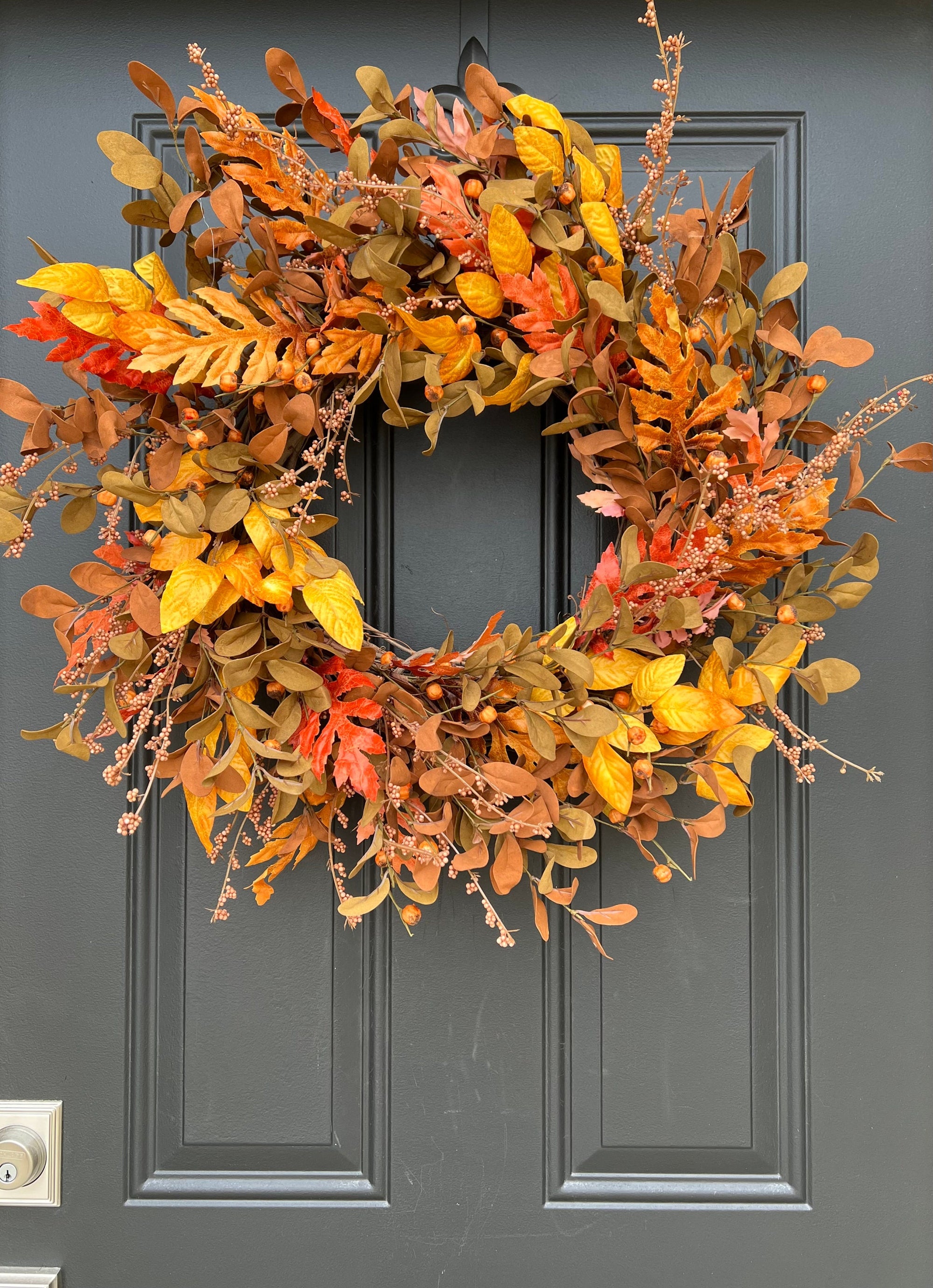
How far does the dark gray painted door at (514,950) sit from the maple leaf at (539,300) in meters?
0.17

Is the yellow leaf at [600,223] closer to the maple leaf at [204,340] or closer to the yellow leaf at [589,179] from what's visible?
the yellow leaf at [589,179]

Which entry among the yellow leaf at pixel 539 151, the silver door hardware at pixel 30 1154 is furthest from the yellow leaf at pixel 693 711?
the silver door hardware at pixel 30 1154

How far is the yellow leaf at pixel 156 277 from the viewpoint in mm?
687

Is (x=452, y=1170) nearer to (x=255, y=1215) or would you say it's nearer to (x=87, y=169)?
(x=255, y=1215)

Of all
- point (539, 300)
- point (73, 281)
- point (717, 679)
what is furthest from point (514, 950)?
point (73, 281)

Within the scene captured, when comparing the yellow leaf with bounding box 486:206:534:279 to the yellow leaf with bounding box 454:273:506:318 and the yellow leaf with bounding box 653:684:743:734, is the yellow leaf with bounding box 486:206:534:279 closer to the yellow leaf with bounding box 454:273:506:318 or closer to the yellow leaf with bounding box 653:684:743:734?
the yellow leaf with bounding box 454:273:506:318

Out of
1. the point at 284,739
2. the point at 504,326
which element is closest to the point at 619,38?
the point at 504,326

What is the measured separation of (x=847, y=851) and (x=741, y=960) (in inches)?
6.4

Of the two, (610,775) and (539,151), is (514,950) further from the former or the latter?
(539,151)

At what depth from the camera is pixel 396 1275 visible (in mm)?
822

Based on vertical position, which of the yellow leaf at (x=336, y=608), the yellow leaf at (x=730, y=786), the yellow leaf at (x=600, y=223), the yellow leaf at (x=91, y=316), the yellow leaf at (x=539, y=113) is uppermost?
the yellow leaf at (x=539, y=113)

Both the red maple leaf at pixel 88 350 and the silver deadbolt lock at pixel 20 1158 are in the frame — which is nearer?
the red maple leaf at pixel 88 350

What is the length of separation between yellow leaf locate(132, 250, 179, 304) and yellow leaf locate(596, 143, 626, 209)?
381 mm

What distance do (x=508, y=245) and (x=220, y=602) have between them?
38 cm
